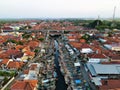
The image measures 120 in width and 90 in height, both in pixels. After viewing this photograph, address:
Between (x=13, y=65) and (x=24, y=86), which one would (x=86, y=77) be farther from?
(x=13, y=65)

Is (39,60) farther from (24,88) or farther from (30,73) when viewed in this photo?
(24,88)

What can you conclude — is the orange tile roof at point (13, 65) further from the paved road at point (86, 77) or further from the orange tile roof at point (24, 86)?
the paved road at point (86, 77)

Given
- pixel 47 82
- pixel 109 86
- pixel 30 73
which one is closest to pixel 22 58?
pixel 30 73

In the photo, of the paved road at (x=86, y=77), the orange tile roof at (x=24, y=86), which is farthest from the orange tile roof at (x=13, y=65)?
the paved road at (x=86, y=77)

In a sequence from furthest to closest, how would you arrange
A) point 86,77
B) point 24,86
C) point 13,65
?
point 13,65 → point 86,77 → point 24,86

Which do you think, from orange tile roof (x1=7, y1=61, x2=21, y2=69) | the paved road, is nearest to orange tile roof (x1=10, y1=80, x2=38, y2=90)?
the paved road

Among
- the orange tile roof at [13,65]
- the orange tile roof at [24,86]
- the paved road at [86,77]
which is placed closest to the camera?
the orange tile roof at [24,86]

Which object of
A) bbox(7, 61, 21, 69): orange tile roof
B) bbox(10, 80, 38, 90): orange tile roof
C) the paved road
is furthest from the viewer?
bbox(7, 61, 21, 69): orange tile roof

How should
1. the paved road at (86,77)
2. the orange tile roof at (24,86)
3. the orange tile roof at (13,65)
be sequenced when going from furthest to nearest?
the orange tile roof at (13,65) → the paved road at (86,77) → the orange tile roof at (24,86)

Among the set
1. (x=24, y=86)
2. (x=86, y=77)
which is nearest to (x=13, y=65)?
(x=24, y=86)

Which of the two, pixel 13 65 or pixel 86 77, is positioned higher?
pixel 13 65

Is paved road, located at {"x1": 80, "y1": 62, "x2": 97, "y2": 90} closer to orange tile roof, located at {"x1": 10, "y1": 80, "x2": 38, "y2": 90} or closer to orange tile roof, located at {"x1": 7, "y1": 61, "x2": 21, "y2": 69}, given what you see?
orange tile roof, located at {"x1": 10, "y1": 80, "x2": 38, "y2": 90}
